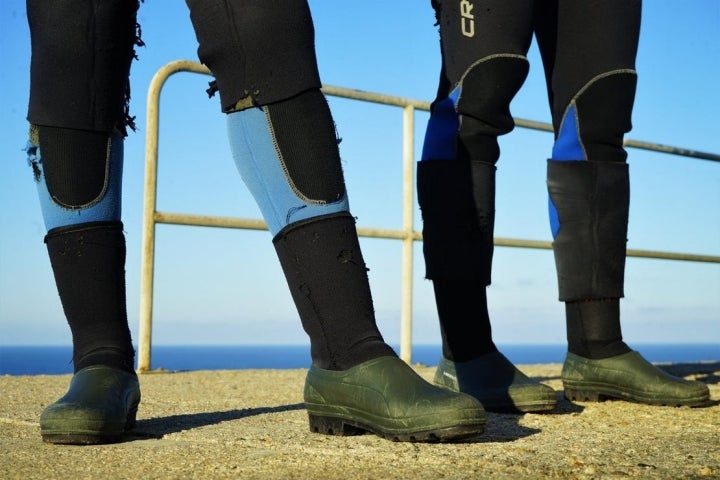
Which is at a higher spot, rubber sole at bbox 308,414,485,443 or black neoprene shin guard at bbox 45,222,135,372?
black neoprene shin guard at bbox 45,222,135,372

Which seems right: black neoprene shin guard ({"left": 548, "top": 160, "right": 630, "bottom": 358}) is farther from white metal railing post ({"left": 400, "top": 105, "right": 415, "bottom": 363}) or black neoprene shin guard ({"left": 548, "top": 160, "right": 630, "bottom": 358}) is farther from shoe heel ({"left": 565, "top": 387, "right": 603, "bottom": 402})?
white metal railing post ({"left": 400, "top": 105, "right": 415, "bottom": 363})

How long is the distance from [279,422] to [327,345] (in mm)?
296

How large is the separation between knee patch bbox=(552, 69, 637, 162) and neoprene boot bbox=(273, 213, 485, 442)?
0.82 metres

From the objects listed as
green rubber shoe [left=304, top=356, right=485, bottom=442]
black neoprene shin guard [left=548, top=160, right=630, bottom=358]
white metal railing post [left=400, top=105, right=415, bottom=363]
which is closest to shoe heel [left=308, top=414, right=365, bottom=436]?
green rubber shoe [left=304, top=356, right=485, bottom=442]

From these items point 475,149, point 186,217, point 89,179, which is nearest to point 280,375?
point 186,217

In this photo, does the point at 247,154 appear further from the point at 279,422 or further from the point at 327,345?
the point at 279,422

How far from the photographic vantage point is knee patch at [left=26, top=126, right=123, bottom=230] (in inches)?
53.4

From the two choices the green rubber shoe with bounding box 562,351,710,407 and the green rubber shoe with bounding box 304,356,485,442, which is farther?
the green rubber shoe with bounding box 562,351,710,407

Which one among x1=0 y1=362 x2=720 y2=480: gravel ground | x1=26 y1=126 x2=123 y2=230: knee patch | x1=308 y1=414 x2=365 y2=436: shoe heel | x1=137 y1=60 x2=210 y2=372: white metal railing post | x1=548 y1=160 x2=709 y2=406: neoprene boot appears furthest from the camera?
x1=137 y1=60 x2=210 y2=372: white metal railing post

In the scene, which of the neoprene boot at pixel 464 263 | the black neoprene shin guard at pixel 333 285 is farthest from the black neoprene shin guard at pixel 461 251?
the black neoprene shin guard at pixel 333 285

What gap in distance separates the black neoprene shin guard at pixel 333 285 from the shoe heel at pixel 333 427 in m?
0.08

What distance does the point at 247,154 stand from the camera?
1251 millimetres

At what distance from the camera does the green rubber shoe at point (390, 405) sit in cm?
114

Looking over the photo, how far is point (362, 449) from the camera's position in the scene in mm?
1111
